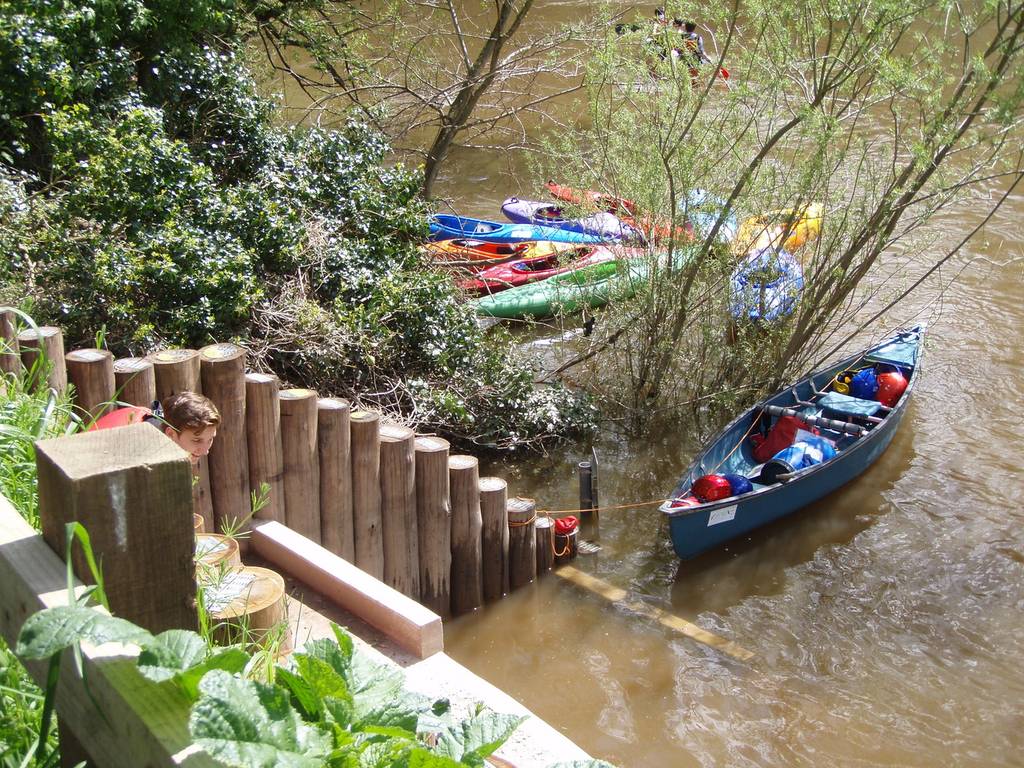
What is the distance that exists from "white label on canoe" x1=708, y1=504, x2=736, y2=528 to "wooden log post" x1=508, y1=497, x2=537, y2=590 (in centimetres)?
161

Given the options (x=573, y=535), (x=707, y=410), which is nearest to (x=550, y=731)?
(x=573, y=535)

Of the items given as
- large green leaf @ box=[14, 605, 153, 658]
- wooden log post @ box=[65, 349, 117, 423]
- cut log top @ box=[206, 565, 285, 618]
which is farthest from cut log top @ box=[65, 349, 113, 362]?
large green leaf @ box=[14, 605, 153, 658]

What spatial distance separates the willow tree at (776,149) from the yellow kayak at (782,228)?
0.31 feet

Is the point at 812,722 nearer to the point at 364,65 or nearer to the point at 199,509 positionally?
the point at 199,509

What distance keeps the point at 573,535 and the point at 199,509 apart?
343 cm

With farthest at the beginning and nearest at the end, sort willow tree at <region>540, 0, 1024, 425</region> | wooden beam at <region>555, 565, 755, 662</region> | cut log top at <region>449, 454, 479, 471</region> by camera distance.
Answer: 1. willow tree at <region>540, 0, 1024, 425</region>
2. wooden beam at <region>555, 565, 755, 662</region>
3. cut log top at <region>449, 454, 479, 471</region>

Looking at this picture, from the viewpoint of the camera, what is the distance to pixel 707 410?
34.7 ft

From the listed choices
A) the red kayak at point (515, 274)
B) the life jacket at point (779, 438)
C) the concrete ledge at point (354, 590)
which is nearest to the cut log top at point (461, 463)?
the concrete ledge at point (354, 590)

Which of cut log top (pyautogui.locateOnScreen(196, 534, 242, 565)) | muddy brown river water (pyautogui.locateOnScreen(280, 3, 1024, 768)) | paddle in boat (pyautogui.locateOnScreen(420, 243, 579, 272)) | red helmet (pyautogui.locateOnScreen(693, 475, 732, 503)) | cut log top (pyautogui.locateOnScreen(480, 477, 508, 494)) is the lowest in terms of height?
muddy brown river water (pyautogui.locateOnScreen(280, 3, 1024, 768))

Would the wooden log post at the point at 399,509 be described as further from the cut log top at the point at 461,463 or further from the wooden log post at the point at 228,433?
the wooden log post at the point at 228,433

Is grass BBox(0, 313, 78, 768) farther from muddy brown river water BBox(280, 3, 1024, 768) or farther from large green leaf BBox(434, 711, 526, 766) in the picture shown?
muddy brown river water BBox(280, 3, 1024, 768)

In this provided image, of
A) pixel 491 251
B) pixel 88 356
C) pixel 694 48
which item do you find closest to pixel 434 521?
pixel 88 356

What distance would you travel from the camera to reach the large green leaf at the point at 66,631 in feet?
5.18

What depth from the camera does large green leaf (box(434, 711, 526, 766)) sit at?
2084mm
